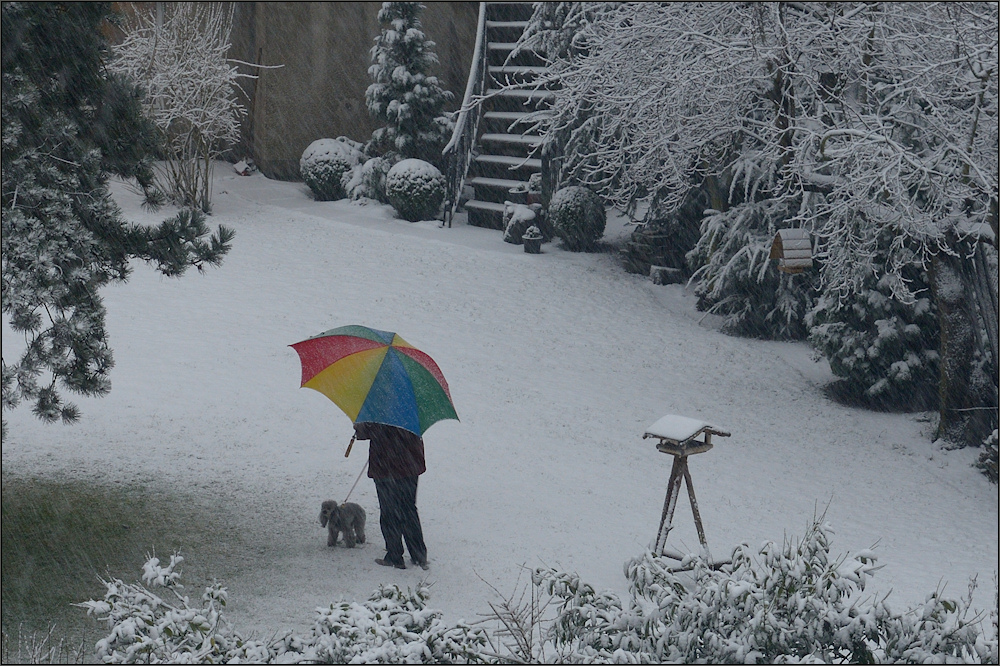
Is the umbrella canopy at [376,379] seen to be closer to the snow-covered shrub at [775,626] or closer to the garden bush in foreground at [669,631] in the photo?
the garden bush in foreground at [669,631]

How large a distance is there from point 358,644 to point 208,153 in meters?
13.1

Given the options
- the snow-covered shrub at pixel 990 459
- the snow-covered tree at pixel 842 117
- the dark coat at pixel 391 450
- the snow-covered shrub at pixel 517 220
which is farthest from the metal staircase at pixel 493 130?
the dark coat at pixel 391 450

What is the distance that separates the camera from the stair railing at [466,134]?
1516 centimetres

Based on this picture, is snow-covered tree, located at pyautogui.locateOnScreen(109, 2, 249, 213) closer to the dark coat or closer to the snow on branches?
the snow on branches

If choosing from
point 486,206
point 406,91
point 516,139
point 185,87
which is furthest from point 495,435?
point 406,91

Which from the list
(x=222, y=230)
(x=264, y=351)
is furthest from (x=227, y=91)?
(x=222, y=230)

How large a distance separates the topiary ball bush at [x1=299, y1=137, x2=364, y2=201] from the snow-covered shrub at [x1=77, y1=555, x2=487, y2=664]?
13.6 metres

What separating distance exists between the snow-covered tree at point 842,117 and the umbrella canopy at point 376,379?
4.08m

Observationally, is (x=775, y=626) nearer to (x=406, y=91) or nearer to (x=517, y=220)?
(x=517, y=220)

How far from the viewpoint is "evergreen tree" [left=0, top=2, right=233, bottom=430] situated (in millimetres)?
4938

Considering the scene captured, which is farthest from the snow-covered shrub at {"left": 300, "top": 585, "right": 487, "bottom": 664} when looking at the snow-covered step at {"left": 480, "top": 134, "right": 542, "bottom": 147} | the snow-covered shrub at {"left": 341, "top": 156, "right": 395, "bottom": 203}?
the snow-covered shrub at {"left": 341, "top": 156, "right": 395, "bottom": 203}

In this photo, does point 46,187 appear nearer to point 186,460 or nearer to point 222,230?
point 222,230

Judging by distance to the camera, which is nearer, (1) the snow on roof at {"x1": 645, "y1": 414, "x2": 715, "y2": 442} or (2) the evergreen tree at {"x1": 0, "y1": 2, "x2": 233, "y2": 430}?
(2) the evergreen tree at {"x1": 0, "y1": 2, "x2": 233, "y2": 430}

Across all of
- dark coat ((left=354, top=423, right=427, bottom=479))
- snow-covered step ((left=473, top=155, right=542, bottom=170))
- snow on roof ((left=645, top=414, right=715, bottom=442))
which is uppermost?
snow-covered step ((left=473, top=155, right=542, bottom=170))
